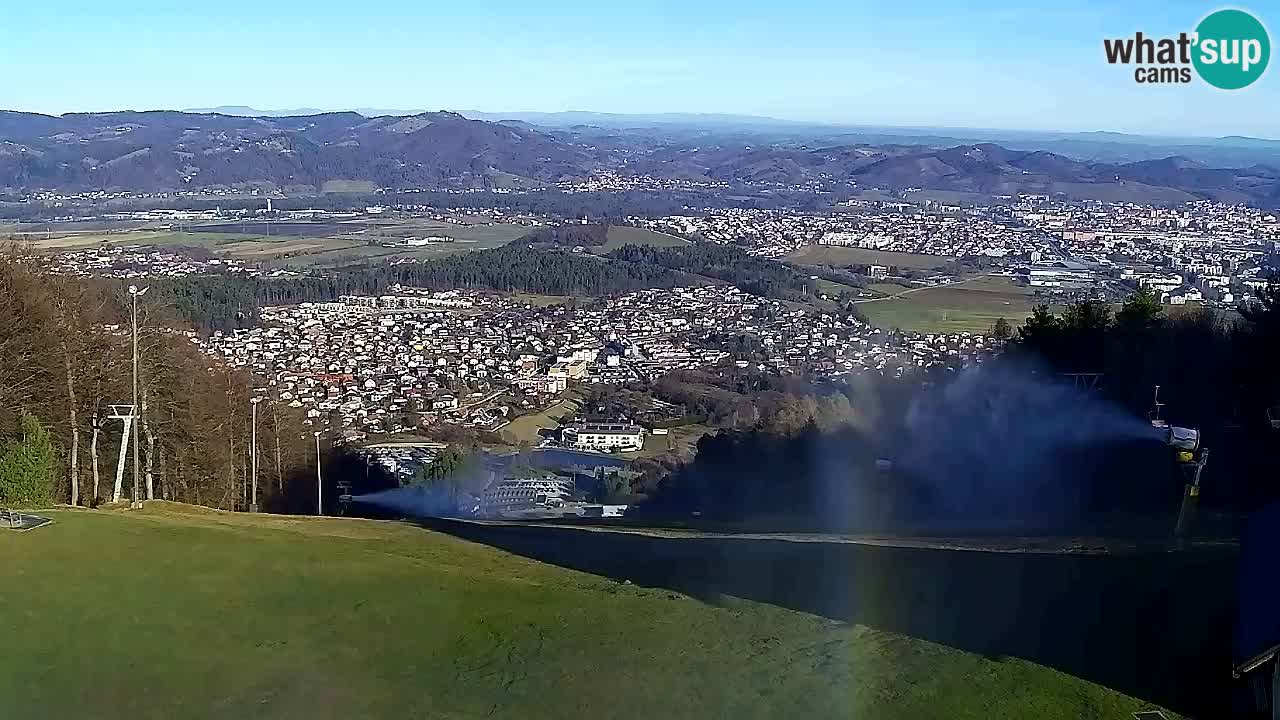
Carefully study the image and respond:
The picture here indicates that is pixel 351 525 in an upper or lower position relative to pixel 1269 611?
lower

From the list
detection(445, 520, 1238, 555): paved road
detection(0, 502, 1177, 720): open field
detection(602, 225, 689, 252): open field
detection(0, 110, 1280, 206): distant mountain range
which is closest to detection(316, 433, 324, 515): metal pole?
detection(445, 520, 1238, 555): paved road

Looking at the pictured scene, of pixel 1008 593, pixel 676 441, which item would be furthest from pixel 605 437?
pixel 1008 593

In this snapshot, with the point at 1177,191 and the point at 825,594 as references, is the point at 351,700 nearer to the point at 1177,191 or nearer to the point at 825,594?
the point at 825,594

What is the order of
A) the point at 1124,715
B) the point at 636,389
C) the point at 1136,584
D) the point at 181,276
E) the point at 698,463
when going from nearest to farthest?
the point at 1124,715 < the point at 1136,584 < the point at 698,463 < the point at 636,389 < the point at 181,276

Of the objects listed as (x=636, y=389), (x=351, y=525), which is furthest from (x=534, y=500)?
(x=636, y=389)

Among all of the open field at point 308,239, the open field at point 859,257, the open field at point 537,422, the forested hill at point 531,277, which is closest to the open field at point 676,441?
the open field at point 537,422

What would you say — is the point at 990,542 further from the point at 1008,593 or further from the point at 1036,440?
the point at 1036,440

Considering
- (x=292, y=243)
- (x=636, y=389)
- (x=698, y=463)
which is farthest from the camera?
(x=292, y=243)

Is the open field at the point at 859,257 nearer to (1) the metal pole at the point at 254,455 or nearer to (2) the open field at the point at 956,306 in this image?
(2) the open field at the point at 956,306
